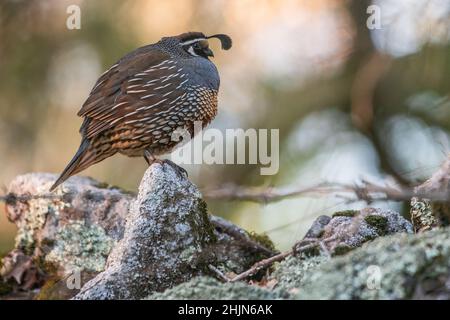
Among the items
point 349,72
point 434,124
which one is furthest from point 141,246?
point 349,72

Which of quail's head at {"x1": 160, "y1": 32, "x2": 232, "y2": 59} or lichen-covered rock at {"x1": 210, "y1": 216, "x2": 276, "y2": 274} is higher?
quail's head at {"x1": 160, "y1": 32, "x2": 232, "y2": 59}

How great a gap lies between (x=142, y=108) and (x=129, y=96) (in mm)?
101

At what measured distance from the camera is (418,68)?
5281mm

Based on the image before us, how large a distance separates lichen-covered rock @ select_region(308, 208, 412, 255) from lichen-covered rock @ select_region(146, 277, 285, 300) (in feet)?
1.82

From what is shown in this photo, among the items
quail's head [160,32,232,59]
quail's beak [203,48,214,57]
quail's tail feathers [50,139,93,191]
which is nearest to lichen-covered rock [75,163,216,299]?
quail's tail feathers [50,139,93,191]

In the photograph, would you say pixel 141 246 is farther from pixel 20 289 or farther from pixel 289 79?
pixel 289 79

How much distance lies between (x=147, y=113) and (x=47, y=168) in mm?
1643

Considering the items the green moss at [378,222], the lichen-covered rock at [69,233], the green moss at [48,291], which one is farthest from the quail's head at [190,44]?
the green moss at [378,222]

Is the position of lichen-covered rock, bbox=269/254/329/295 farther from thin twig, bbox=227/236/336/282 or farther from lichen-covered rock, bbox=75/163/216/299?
lichen-covered rock, bbox=75/163/216/299

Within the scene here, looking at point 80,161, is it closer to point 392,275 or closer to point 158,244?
point 158,244

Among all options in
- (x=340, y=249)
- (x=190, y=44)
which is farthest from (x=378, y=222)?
(x=190, y=44)

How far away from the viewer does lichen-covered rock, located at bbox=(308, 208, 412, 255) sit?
117 inches

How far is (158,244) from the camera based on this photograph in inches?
117
